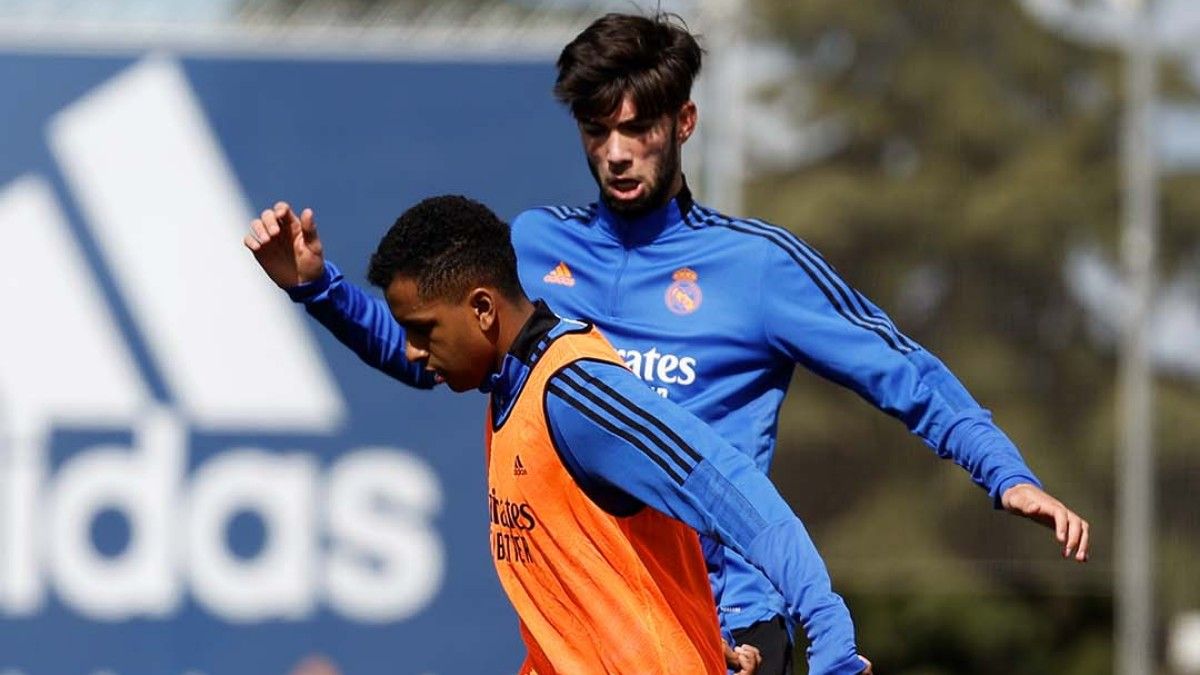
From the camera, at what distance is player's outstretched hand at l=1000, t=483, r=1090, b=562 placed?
169 inches

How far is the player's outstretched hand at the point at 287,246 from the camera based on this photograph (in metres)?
4.86

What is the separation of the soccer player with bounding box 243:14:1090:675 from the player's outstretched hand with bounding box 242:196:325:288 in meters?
0.01

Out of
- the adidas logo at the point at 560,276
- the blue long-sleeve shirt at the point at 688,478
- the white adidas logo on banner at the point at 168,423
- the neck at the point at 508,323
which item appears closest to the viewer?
the blue long-sleeve shirt at the point at 688,478

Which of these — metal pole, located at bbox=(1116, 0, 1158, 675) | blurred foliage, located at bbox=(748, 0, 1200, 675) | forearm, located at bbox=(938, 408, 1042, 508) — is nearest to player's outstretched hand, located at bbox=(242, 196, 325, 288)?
forearm, located at bbox=(938, 408, 1042, 508)

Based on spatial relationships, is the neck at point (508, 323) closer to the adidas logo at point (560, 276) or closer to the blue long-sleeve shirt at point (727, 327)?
the blue long-sleeve shirt at point (727, 327)

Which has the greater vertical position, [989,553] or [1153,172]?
[1153,172]

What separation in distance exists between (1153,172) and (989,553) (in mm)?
1936

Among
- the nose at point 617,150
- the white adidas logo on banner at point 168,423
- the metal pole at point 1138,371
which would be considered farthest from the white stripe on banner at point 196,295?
the metal pole at point 1138,371

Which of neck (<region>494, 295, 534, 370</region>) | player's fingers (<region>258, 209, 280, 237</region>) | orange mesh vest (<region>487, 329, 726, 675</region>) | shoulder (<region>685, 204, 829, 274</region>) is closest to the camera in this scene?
orange mesh vest (<region>487, 329, 726, 675</region>)

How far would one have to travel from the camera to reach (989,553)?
1059 centimetres

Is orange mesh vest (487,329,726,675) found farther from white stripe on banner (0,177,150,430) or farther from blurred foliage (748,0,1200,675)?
blurred foliage (748,0,1200,675)

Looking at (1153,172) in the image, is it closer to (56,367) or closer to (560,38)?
(560,38)

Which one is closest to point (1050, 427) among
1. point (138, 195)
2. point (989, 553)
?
point (989, 553)

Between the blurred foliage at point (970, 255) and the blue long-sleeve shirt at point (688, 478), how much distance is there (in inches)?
251
